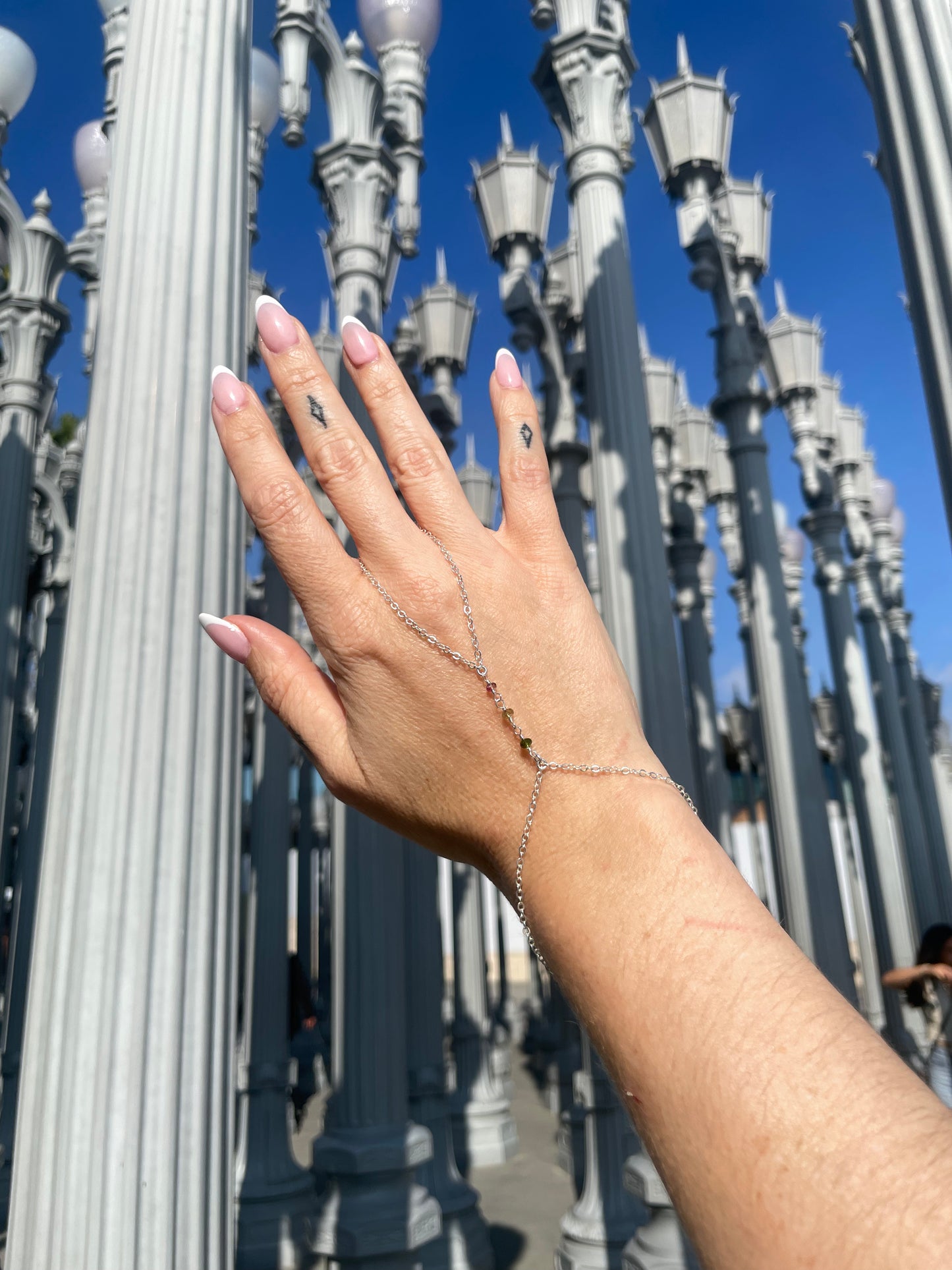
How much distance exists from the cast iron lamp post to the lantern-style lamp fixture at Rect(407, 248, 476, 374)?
4.76 meters

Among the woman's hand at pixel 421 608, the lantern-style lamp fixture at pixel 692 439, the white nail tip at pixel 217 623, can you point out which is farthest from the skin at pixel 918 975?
the lantern-style lamp fixture at pixel 692 439

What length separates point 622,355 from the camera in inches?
282

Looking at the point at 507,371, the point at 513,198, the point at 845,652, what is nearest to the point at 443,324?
the point at 513,198

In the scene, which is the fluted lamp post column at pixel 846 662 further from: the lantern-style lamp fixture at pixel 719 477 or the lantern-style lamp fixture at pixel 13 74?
the lantern-style lamp fixture at pixel 13 74

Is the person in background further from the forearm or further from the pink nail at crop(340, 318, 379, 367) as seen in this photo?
the pink nail at crop(340, 318, 379, 367)

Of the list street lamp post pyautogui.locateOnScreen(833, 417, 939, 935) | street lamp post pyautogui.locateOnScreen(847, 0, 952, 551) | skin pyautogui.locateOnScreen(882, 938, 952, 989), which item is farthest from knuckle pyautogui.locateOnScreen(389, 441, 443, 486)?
street lamp post pyautogui.locateOnScreen(833, 417, 939, 935)

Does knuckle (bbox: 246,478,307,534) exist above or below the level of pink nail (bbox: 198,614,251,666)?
above

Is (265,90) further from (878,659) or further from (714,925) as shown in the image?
(878,659)

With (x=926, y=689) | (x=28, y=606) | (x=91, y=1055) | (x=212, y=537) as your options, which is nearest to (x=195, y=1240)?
(x=91, y=1055)

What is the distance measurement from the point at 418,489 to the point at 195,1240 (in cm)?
312

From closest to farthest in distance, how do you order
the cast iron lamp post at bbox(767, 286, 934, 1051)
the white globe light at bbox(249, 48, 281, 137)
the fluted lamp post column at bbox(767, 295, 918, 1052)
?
the white globe light at bbox(249, 48, 281, 137) < the cast iron lamp post at bbox(767, 286, 934, 1051) < the fluted lamp post column at bbox(767, 295, 918, 1052)

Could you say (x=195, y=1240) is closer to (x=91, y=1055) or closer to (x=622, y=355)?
(x=91, y=1055)

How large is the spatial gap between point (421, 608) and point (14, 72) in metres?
10.6

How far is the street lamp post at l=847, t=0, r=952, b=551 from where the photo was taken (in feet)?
9.70
